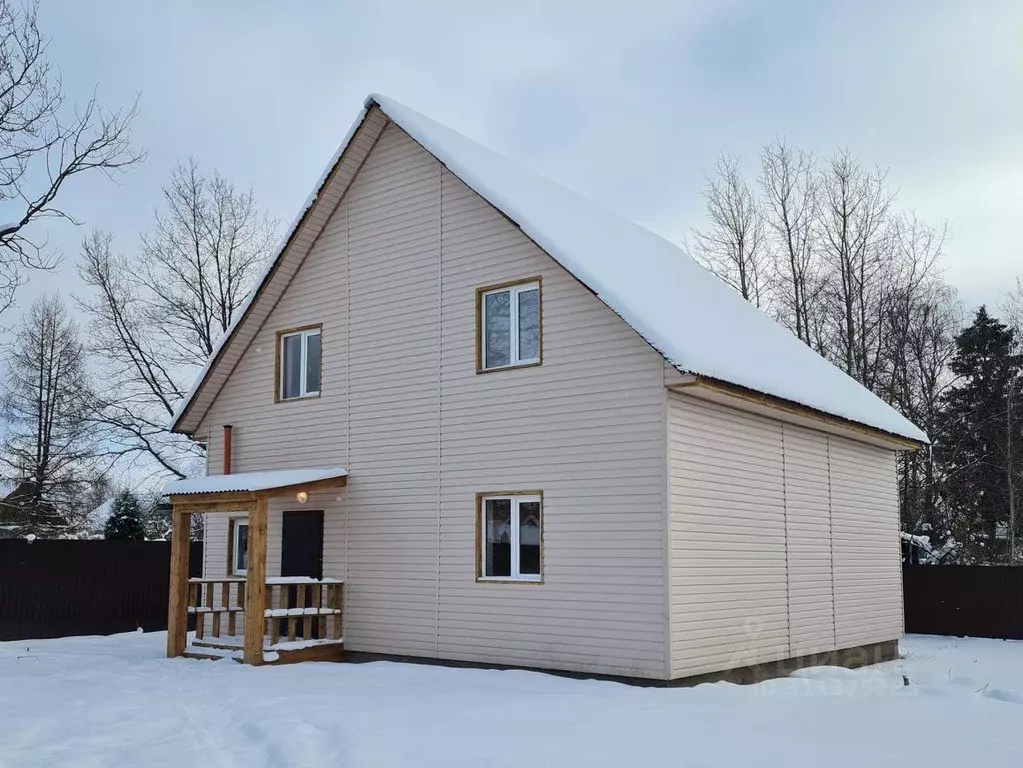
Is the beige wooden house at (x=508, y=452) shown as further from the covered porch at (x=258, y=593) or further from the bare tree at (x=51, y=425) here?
the bare tree at (x=51, y=425)

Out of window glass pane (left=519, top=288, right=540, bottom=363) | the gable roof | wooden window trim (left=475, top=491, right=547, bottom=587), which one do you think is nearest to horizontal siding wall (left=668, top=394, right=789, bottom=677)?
the gable roof

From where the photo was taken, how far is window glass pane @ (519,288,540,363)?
12812 mm

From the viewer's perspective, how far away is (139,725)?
9.23 metres

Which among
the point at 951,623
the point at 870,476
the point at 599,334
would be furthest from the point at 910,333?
the point at 599,334

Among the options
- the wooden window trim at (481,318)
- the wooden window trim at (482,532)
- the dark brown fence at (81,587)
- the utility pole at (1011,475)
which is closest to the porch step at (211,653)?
the wooden window trim at (482,532)

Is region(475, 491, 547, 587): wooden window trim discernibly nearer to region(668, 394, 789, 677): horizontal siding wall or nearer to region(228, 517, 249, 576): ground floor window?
region(668, 394, 789, 677): horizontal siding wall

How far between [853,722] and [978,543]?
25254 mm

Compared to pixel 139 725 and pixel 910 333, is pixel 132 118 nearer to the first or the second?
pixel 139 725

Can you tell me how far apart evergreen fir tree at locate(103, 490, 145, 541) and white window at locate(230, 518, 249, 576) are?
10560 mm

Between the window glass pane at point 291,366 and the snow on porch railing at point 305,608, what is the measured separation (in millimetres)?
2983

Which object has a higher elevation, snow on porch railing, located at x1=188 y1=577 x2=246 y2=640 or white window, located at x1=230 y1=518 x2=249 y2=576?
white window, located at x1=230 y1=518 x2=249 y2=576

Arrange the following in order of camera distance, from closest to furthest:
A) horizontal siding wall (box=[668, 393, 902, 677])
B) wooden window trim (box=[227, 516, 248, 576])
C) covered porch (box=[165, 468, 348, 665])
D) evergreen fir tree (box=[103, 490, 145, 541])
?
horizontal siding wall (box=[668, 393, 902, 677]) → covered porch (box=[165, 468, 348, 665]) → wooden window trim (box=[227, 516, 248, 576]) → evergreen fir tree (box=[103, 490, 145, 541])

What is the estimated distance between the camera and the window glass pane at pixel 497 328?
43.1 feet

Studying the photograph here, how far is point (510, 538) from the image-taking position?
12648 mm
